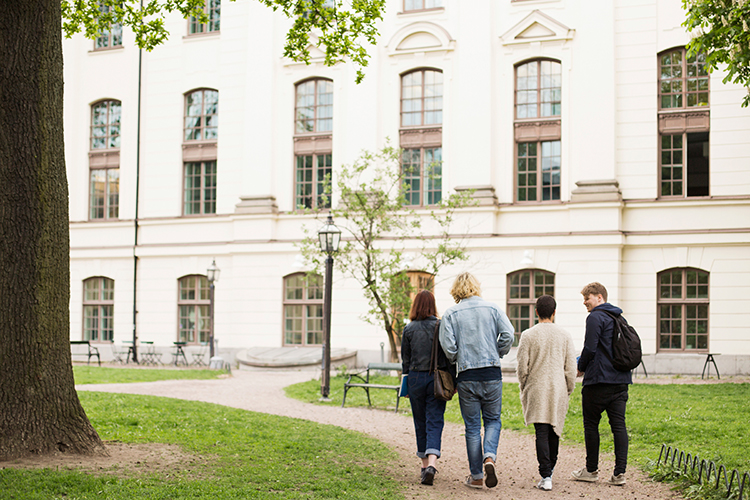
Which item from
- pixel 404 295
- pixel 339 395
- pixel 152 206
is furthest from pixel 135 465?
pixel 152 206

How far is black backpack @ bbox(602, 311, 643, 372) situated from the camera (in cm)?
732

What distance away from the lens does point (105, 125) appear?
28281 millimetres

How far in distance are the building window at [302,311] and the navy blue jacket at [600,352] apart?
58.0 ft

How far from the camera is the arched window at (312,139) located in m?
25.2

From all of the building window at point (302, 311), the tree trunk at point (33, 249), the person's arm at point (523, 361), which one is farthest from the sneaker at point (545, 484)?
the building window at point (302, 311)

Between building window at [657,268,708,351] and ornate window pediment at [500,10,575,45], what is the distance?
7388mm

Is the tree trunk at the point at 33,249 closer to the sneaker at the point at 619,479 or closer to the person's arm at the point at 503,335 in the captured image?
the person's arm at the point at 503,335

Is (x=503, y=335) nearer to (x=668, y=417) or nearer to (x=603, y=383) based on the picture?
(x=603, y=383)

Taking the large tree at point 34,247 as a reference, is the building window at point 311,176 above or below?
above

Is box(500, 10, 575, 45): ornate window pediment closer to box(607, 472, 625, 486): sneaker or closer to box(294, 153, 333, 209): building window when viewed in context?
box(294, 153, 333, 209): building window

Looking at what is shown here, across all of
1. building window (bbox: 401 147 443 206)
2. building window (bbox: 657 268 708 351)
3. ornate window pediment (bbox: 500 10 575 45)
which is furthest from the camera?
building window (bbox: 401 147 443 206)

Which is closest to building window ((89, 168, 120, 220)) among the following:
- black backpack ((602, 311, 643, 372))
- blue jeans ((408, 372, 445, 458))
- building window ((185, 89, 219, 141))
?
building window ((185, 89, 219, 141))

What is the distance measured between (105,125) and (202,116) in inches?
158

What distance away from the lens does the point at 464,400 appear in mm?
7336
